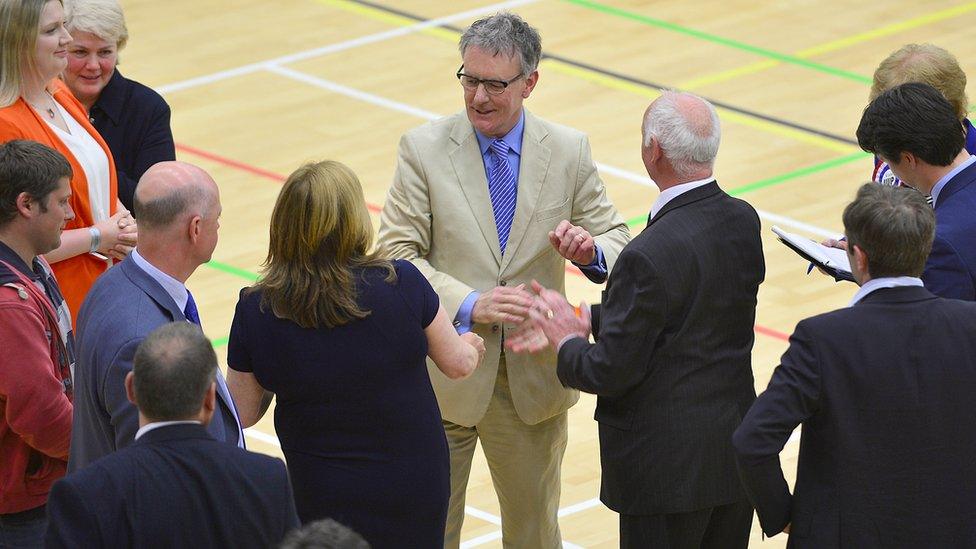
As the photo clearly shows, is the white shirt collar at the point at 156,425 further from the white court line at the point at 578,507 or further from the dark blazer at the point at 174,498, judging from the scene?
the white court line at the point at 578,507

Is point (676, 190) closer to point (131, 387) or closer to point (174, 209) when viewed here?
point (174, 209)

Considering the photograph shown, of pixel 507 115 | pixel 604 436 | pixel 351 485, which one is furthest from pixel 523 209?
pixel 351 485

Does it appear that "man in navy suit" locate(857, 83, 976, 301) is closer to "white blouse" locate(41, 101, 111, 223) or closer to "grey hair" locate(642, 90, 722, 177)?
"grey hair" locate(642, 90, 722, 177)

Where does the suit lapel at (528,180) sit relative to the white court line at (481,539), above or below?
above

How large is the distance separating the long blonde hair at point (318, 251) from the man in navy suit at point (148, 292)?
23 cm

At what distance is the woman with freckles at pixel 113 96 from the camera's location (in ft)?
19.5

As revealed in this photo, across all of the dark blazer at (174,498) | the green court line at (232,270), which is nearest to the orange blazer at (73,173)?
the dark blazer at (174,498)

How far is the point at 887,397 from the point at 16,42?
10.2 ft

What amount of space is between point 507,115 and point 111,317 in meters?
1.72

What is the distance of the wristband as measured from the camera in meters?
5.34

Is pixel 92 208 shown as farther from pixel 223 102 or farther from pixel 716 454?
pixel 223 102

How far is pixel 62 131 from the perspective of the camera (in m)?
5.38

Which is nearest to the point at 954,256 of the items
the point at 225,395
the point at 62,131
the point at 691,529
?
the point at 691,529

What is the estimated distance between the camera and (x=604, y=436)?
15.4ft
